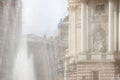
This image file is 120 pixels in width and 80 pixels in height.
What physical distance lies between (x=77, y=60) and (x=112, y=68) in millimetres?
3647

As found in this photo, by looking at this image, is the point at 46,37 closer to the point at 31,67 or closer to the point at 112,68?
the point at 31,67

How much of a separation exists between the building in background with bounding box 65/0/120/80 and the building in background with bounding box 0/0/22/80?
779 centimetres

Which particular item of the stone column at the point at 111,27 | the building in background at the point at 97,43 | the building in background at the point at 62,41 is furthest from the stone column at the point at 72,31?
the building in background at the point at 62,41

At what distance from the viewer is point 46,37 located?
7956 centimetres

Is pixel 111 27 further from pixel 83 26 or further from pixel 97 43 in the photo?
pixel 83 26

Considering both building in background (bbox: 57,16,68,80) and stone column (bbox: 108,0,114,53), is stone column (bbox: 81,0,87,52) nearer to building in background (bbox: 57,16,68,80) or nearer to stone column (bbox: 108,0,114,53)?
stone column (bbox: 108,0,114,53)

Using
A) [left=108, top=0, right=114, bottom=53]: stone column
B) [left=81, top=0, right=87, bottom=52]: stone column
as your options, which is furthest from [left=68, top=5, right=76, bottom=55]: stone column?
[left=108, top=0, right=114, bottom=53]: stone column

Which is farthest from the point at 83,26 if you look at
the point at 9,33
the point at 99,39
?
the point at 9,33

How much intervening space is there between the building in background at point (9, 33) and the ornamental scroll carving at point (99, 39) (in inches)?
376

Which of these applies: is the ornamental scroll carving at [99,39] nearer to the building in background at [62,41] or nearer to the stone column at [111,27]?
the stone column at [111,27]

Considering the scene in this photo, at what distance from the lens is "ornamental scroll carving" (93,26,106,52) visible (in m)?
60.0

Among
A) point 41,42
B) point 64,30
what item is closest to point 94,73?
point 41,42

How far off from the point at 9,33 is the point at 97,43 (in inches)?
627

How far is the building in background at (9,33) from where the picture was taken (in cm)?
6806
